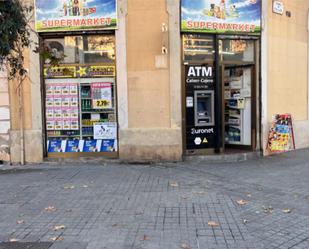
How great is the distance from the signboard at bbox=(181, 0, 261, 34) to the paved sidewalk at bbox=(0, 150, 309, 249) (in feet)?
11.5

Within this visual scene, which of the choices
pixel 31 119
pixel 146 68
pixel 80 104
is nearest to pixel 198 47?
pixel 146 68

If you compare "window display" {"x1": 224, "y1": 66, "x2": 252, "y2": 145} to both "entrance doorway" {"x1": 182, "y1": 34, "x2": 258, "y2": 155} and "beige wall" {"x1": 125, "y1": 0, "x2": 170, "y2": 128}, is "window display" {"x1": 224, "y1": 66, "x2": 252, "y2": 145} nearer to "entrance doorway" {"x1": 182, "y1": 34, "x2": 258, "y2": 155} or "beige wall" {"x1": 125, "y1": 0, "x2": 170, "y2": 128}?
"entrance doorway" {"x1": 182, "y1": 34, "x2": 258, "y2": 155}

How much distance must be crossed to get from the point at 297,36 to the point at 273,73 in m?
1.88

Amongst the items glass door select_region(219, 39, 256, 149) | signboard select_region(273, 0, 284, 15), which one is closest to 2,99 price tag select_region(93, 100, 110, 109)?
glass door select_region(219, 39, 256, 149)

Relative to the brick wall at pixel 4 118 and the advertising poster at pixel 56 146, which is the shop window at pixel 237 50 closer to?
the advertising poster at pixel 56 146

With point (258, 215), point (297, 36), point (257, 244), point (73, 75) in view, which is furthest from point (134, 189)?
point (297, 36)

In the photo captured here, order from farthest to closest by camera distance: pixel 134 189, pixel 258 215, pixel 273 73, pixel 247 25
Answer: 1. pixel 273 73
2. pixel 247 25
3. pixel 134 189
4. pixel 258 215

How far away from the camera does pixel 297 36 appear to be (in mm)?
11883

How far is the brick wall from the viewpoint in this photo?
9.66 m

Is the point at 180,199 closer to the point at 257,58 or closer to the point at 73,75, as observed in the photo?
the point at 73,75

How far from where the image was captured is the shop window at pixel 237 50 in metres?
10.2

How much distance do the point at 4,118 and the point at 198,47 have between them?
17.0 ft

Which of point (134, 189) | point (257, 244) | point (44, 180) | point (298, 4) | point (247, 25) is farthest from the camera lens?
point (298, 4)

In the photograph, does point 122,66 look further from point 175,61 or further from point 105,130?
point 105,130
